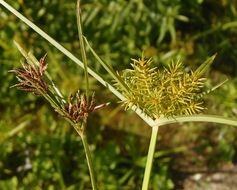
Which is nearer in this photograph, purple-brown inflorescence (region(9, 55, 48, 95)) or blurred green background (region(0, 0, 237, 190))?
purple-brown inflorescence (region(9, 55, 48, 95))

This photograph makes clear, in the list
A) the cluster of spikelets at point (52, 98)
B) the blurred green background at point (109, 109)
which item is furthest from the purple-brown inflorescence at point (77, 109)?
the blurred green background at point (109, 109)

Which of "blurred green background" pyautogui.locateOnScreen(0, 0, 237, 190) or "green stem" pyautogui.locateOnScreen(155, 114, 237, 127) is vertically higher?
"blurred green background" pyautogui.locateOnScreen(0, 0, 237, 190)

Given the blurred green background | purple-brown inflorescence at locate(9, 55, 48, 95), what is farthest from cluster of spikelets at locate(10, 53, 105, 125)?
the blurred green background

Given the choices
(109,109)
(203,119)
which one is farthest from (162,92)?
(109,109)

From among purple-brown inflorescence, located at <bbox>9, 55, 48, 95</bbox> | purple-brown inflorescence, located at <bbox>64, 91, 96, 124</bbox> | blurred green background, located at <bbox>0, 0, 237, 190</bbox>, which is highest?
blurred green background, located at <bbox>0, 0, 237, 190</bbox>

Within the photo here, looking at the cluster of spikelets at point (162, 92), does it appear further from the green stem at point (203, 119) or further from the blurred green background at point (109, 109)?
the blurred green background at point (109, 109)

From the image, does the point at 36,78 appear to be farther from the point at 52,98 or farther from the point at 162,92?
the point at 162,92

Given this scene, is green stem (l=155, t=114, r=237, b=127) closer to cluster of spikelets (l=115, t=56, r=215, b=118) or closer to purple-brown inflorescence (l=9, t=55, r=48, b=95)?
cluster of spikelets (l=115, t=56, r=215, b=118)
